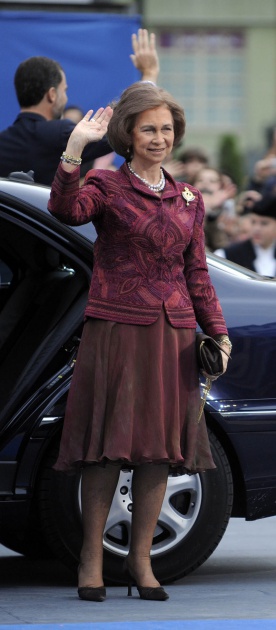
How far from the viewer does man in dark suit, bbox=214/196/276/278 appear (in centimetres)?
1022

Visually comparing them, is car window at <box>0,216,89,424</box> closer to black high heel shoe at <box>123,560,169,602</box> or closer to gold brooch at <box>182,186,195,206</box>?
gold brooch at <box>182,186,195,206</box>

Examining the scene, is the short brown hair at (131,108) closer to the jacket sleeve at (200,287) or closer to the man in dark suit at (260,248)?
the jacket sleeve at (200,287)

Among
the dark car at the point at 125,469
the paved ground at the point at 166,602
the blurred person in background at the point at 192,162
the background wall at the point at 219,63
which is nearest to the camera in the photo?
the paved ground at the point at 166,602

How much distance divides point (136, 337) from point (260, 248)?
487cm

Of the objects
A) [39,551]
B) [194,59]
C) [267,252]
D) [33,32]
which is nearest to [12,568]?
[39,551]

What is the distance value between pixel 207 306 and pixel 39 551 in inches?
64.4

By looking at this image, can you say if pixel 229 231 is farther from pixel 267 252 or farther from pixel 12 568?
pixel 12 568

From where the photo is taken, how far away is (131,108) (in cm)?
560

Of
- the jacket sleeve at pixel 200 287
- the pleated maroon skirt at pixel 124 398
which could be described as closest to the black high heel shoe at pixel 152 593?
the pleated maroon skirt at pixel 124 398

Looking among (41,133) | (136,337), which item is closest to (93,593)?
(136,337)

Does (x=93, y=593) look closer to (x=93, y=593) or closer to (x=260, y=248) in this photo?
(x=93, y=593)

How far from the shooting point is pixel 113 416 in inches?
218

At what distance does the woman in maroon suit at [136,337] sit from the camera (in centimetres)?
553

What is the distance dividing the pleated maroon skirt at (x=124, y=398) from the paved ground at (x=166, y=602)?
1.64 ft
